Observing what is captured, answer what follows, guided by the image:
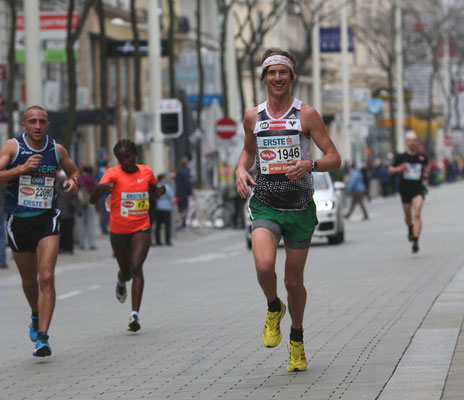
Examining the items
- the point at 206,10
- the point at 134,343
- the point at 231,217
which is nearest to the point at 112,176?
the point at 134,343

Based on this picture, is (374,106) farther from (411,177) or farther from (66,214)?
(411,177)

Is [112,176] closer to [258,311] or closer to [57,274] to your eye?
[258,311]

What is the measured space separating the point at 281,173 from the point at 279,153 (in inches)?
4.8

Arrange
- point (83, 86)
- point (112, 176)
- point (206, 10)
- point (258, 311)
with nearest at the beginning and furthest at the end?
point (112, 176), point (258, 311), point (83, 86), point (206, 10)

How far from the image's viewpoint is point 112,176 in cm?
1319

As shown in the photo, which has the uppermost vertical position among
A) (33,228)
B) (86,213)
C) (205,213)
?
(33,228)

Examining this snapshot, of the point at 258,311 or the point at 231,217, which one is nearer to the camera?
the point at 258,311

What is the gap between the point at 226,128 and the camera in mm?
39188

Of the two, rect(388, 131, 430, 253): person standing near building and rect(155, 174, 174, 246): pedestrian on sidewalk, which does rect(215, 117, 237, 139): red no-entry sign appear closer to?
rect(155, 174, 174, 246): pedestrian on sidewalk

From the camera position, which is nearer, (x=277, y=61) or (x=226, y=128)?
(x=277, y=61)

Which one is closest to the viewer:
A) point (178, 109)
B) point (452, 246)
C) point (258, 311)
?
point (258, 311)

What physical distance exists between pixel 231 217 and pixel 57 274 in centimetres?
1579

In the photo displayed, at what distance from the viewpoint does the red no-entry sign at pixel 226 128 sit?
3912 centimetres

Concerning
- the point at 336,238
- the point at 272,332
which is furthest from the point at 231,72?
the point at 272,332
